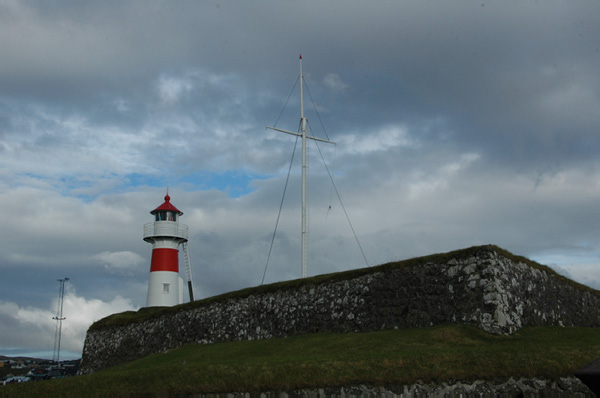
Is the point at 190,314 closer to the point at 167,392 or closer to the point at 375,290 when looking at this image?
the point at 375,290

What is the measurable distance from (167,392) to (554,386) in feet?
34.7

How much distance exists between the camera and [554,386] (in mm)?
13047

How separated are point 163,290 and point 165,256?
8.44ft

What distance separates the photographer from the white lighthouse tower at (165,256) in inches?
1609

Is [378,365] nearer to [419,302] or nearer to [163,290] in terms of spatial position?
[419,302]

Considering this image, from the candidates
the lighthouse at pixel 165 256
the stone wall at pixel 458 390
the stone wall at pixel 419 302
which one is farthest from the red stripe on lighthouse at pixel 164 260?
the stone wall at pixel 458 390

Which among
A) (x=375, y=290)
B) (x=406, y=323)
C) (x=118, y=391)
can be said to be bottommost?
(x=118, y=391)

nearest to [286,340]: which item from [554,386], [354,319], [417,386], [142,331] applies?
[354,319]

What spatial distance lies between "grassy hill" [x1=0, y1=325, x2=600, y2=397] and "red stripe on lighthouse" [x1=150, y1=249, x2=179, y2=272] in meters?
20.8

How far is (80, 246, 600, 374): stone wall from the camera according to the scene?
63.0ft

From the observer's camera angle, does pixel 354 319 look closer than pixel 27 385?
No

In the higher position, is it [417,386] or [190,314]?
[190,314]

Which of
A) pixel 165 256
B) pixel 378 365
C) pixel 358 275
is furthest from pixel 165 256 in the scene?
pixel 378 365

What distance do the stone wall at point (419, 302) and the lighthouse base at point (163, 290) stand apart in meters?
10.2
